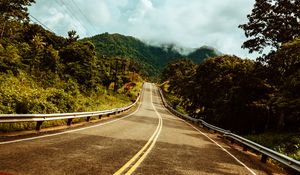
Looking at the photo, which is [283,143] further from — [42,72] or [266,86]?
[42,72]

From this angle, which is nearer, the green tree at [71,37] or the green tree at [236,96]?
the green tree at [236,96]

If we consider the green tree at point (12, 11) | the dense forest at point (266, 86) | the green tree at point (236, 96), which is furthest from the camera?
the green tree at point (12, 11)

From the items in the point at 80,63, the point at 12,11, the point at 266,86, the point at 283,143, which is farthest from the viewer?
the point at 80,63

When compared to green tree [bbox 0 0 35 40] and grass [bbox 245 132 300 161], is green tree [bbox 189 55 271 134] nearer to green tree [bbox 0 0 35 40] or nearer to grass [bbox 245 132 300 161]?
grass [bbox 245 132 300 161]

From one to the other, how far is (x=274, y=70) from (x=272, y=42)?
8.93 ft

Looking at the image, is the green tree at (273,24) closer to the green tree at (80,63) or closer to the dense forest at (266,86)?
the dense forest at (266,86)

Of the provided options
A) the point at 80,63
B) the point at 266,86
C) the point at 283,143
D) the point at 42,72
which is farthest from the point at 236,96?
the point at 80,63

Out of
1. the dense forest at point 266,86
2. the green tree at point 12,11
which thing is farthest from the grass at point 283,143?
the green tree at point 12,11

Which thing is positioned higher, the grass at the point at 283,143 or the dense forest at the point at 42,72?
the dense forest at the point at 42,72

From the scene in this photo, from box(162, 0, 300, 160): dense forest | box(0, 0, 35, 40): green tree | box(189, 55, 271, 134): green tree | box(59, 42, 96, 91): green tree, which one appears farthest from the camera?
box(59, 42, 96, 91): green tree

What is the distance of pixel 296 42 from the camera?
1627 centimetres

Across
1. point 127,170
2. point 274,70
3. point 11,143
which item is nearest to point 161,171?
point 127,170

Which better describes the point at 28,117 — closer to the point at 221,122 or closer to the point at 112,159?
the point at 112,159

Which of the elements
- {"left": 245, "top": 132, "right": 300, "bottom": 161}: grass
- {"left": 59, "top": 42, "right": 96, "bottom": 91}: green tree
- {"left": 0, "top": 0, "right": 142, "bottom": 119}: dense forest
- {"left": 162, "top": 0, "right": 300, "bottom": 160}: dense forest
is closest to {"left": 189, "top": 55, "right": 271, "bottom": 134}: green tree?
{"left": 162, "top": 0, "right": 300, "bottom": 160}: dense forest
